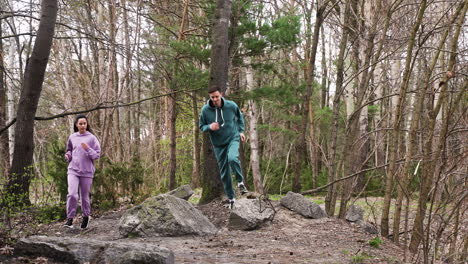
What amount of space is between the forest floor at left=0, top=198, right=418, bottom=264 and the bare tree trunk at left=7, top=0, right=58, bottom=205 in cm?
131

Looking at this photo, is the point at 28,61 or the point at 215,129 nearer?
the point at 215,129

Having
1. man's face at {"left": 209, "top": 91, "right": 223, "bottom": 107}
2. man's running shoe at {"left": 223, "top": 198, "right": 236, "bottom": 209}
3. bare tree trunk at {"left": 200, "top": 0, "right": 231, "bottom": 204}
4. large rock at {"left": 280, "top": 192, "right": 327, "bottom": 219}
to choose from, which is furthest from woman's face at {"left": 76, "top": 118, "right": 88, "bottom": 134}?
large rock at {"left": 280, "top": 192, "right": 327, "bottom": 219}

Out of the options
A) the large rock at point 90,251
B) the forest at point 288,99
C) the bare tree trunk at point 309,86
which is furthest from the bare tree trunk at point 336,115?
the large rock at point 90,251

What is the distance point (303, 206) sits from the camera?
25.5ft

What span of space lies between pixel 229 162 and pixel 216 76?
1960 mm

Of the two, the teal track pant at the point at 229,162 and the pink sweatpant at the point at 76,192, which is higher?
the teal track pant at the point at 229,162

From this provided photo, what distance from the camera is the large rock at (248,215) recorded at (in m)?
6.70

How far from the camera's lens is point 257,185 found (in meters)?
15.6

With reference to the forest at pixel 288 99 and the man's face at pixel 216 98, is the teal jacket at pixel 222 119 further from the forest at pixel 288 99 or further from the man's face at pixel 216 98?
the forest at pixel 288 99

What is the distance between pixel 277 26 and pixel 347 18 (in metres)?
3.42

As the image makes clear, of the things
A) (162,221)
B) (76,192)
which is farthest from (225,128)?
(76,192)

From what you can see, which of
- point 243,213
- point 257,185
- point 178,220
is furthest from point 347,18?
point 257,185

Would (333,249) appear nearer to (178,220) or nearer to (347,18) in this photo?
(178,220)

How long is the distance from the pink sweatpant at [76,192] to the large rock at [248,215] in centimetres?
228
